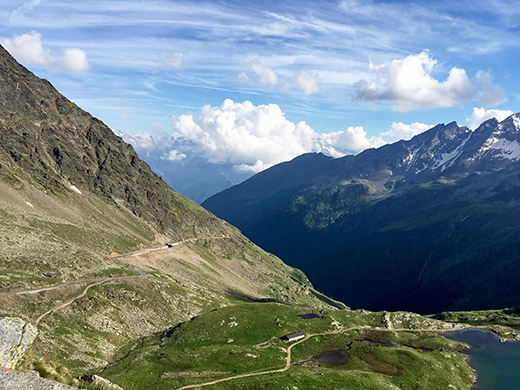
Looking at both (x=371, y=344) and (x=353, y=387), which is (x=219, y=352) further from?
(x=371, y=344)

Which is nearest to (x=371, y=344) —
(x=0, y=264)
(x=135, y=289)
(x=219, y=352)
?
(x=219, y=352)

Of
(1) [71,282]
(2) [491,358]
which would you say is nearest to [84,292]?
(1) [71,282]

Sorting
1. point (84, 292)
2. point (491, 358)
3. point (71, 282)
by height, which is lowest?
point (84, 292)

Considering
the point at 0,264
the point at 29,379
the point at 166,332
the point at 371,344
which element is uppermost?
the point at 29,379

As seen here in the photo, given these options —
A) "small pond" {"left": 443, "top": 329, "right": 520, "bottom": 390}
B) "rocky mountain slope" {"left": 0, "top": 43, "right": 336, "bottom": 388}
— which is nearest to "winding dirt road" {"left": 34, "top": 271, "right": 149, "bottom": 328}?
"rocky mountain slope" {"left": 0, "top": 43, "right": 336, "bottom": 388}

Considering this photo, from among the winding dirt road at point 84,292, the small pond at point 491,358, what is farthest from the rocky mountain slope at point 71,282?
the small pond at point 491,358

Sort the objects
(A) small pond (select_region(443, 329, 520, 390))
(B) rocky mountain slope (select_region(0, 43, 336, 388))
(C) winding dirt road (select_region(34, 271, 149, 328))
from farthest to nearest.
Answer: (A) small pond (select_region(443, 329, 520, 390)) < (C) winding dirt road (select_region(34, 271, 149, 328)) < (B) rocky mountain slope (select_region(0, 43, 336, 388))

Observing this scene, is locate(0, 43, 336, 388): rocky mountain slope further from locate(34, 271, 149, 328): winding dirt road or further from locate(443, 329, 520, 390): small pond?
locate(443, 329, 520, 390): small pond

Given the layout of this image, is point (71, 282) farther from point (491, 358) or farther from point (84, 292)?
point (491, 358)
